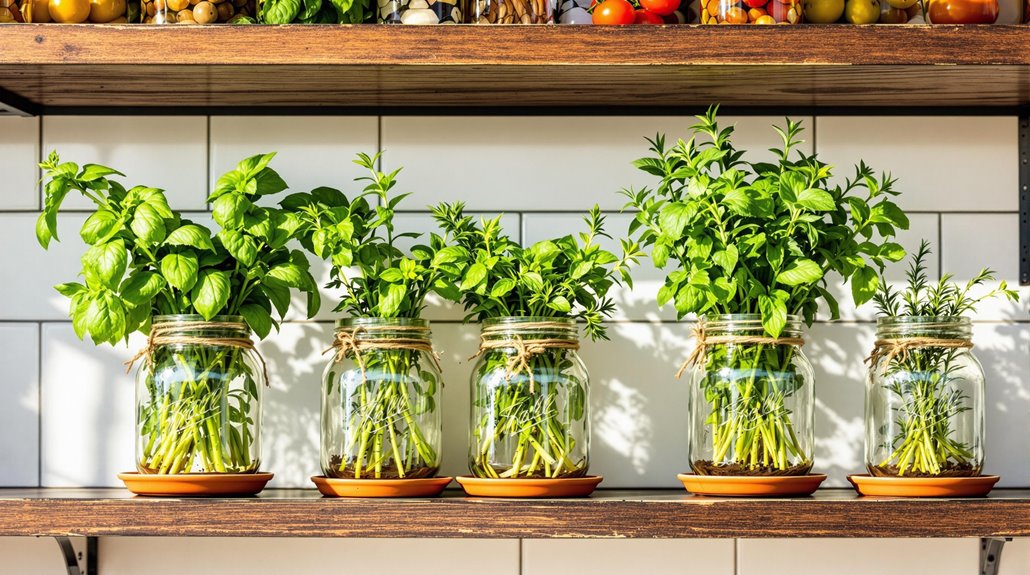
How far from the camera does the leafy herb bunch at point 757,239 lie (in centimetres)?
101

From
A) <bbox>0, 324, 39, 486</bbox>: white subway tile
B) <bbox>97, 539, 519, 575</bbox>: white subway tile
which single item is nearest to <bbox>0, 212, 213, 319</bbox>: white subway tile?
<bbox>0, 324, 39, 486</bbox>: white subway tile

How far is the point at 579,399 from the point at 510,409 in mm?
76

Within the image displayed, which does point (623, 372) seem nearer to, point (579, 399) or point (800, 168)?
point (579, 399)

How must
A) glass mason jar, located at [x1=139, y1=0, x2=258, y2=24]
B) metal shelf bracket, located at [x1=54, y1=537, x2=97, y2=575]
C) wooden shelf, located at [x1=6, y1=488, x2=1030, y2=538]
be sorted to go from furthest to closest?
metal shelf bracket, located at [x1=54, y1=537, x2=97, y2=575] → glass mason jar, located at [x1=139, y1=0, x2=258, y2=24] → wooden shelf, located at [x1=6, y1=488, x2=1030, y2=538]

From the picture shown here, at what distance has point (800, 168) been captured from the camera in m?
1.05

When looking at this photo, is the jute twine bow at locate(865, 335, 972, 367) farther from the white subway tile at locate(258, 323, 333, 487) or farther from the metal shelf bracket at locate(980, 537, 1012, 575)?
the white subway tile at locate(258, 323, 333, 487)

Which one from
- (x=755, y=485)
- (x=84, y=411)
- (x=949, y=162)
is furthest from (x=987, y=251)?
(x=84, y=411)

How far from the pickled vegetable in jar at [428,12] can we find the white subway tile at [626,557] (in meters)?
0.58

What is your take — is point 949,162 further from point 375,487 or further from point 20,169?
point 20,169

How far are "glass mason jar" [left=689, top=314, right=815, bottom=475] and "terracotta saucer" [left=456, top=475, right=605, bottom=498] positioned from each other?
127mm

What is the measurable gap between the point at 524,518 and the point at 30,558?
62 centimetres

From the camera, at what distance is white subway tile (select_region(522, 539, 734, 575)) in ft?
3.95

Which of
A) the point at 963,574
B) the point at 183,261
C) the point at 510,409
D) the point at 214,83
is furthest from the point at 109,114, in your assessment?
the point at 963,574

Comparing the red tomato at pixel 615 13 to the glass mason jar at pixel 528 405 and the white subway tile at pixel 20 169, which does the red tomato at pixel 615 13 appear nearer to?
the glass mason jar at pixel 528 405
